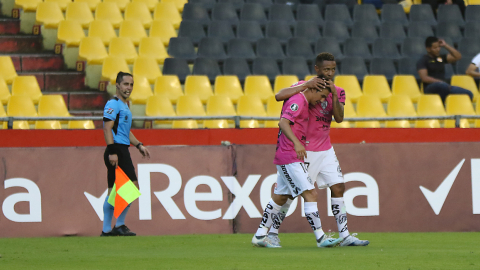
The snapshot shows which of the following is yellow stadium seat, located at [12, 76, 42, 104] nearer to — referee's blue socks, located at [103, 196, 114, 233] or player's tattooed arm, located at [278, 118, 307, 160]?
referee's blue socks, located at [103, 196, 114, 233]

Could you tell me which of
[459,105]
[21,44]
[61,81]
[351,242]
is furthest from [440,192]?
[21,44]

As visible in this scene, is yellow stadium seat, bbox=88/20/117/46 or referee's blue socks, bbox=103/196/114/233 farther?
yellow stadium seat, bbox=88/20/117/46

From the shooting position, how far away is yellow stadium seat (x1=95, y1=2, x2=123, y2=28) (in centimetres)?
1308

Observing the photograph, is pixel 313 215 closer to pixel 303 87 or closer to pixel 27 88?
pixel 303 87

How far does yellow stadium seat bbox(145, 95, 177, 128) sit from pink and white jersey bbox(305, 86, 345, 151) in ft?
14.3

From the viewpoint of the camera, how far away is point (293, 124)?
6.27 m

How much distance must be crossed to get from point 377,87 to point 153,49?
3.99 metres

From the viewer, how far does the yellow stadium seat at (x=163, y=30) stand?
12914mm

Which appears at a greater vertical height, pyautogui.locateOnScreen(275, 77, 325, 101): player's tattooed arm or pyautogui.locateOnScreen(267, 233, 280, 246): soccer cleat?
pyautogui.locateOnScreen(275, 77, 325, 101): player's tattooed arm

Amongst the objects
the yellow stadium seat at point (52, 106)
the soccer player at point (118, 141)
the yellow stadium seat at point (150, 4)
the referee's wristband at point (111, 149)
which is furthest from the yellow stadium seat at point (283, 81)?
the referee's wristband at point (111, 149)

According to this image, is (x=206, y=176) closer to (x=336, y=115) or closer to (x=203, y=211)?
(x=203, y=211)

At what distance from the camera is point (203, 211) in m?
8.30

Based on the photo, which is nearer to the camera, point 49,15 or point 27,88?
point 27,88

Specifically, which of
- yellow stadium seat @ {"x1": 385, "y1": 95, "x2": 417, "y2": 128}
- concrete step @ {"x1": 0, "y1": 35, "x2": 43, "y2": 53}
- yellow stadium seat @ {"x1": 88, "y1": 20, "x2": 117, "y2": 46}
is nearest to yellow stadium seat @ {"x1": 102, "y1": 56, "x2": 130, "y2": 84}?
yellow stadium seat @ {"x1": 88, "y1": 20, "x2": 117, "y2": 46}
